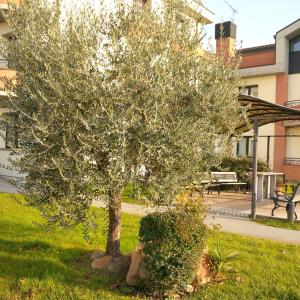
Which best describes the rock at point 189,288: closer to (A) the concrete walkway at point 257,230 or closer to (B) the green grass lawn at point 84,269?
(B) the green grass lawn at point 84,269

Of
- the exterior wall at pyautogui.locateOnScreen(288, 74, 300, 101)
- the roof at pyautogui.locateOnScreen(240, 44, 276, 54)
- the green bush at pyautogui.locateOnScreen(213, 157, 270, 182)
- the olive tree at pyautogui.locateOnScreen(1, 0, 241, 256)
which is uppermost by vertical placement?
the roof at pyautogui.locateOnScreen(240, 44, 276, 54)

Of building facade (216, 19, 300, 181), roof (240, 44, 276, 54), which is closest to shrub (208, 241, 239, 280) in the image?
building facade (216, 19, 300, 181)

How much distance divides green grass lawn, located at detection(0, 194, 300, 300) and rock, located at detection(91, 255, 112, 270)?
0.38ft

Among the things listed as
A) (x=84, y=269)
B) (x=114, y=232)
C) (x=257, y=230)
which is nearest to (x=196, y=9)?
(x=114, y=232)

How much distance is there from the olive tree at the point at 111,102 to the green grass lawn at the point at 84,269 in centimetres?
98

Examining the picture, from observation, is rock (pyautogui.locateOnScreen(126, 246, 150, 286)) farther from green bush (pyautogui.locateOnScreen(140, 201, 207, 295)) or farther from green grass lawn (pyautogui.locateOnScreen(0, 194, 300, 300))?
green bush (pyautogui.locateOnScreen(140, 201, 207, 295))

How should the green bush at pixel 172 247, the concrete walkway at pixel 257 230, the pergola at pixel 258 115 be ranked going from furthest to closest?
1. the pergola at pixel 258 115
2. the concrete walkway at pixel 257 230
3. the green bush at pixel 172 247

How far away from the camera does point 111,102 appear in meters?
4.89

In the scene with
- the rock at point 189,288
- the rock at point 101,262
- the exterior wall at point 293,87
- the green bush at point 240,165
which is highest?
the exterior wall at point 293,87

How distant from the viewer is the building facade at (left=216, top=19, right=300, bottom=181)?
958 inches

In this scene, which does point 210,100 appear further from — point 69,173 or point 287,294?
point 287,294

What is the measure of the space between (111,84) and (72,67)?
19.8 inches

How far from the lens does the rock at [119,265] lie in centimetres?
611

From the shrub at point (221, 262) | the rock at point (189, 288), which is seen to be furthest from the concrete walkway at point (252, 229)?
the rock at point (189, 288)
